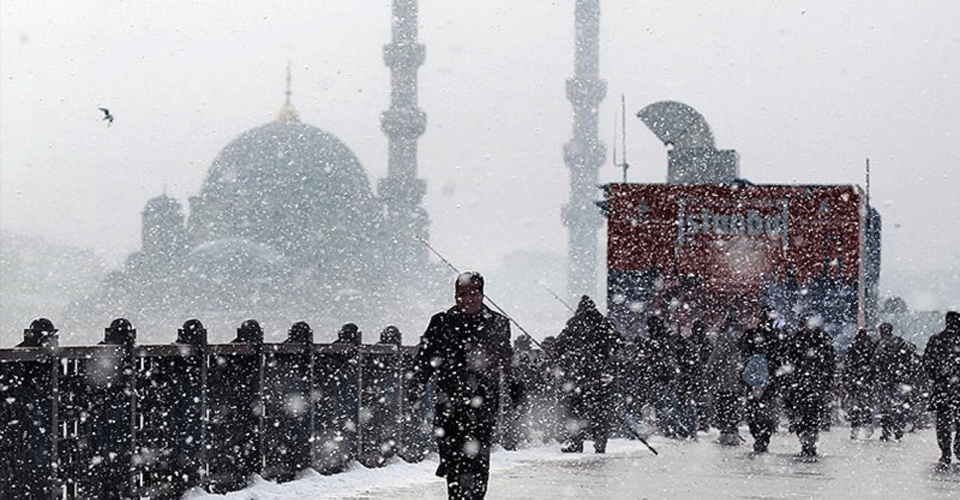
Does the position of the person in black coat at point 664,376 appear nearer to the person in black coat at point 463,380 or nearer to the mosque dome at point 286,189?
the person in black coat at point 463,380

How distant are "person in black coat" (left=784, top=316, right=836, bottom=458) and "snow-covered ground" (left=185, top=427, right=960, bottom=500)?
0.31m

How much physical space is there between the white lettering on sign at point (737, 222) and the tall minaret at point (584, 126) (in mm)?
111427

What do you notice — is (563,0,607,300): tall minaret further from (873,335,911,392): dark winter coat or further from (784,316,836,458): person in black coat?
(784,316,836,458): person in black coat

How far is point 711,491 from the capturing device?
13.8 metres

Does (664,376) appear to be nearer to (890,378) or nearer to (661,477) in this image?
(890,378)

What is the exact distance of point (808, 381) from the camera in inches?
765

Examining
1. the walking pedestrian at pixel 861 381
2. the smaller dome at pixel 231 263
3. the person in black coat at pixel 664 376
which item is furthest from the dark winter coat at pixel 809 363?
the smaller dome at pixel 231 263

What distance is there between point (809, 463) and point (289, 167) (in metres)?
140

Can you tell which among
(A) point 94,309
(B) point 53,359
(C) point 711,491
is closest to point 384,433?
(C) point 711,491

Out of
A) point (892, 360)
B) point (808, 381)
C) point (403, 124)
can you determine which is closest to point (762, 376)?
point (808, 381)

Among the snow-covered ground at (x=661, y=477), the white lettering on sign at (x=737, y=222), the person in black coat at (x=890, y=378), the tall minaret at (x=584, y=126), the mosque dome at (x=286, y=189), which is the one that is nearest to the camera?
the snow-covered ground at (x=661, y=477)

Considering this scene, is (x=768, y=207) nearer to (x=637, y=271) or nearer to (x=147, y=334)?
(x=637, y=271)

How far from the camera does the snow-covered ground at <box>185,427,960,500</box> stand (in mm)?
13117

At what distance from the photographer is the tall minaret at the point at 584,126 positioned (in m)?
151
